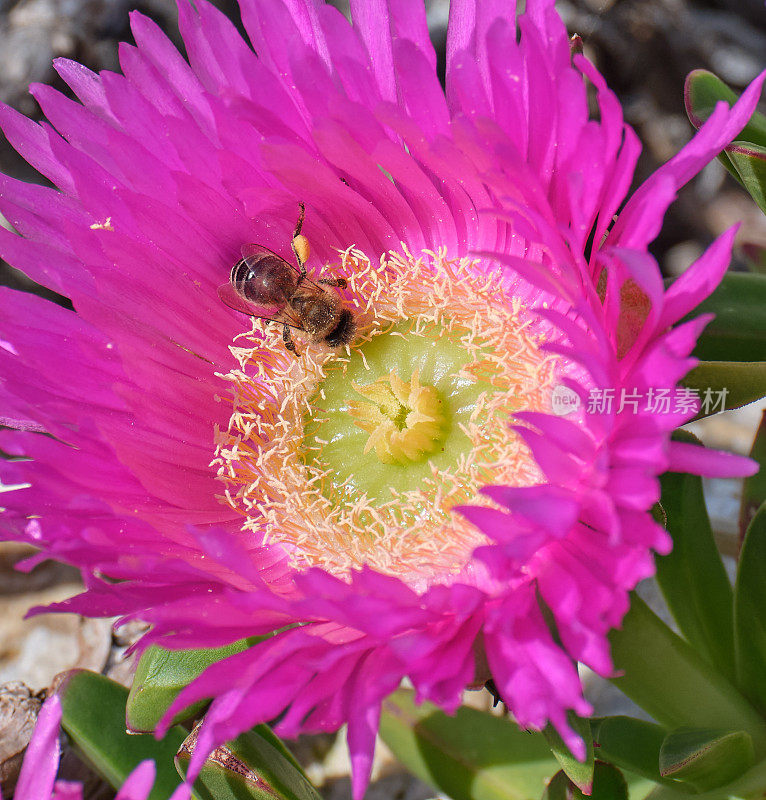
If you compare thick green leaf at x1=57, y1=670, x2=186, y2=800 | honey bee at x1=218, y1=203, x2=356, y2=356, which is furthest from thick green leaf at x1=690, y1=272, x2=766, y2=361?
thick green leaf at x1=57, y1=670, x2=186, y2=800

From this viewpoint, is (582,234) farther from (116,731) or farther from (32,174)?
(32,174)

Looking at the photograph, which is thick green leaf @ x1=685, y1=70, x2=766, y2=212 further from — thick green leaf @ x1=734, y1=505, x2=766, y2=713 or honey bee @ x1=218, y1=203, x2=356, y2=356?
honey bee @ x1=218, y1=203, x2=356, y2=356

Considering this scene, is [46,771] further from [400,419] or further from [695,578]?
[695,578]

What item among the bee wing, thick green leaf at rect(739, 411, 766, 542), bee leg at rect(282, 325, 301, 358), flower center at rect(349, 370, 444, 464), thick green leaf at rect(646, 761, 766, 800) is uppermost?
the bee wing

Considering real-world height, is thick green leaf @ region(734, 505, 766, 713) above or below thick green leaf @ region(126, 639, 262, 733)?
below

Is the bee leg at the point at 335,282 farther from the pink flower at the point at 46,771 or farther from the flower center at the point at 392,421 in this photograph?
the pink flower at the point at 46,771

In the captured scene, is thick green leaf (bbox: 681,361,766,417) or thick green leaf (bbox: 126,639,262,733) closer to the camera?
thick green leaf (bbox: 681,361,766,417)

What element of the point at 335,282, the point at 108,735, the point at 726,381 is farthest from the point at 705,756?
the point at 335,282

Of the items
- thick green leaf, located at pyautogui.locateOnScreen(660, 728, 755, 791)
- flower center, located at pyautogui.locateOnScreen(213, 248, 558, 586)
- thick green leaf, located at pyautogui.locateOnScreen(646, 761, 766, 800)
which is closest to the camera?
thick green leaf, located at pyautogui.locateOnScreen(660, 728, 755, 791)
